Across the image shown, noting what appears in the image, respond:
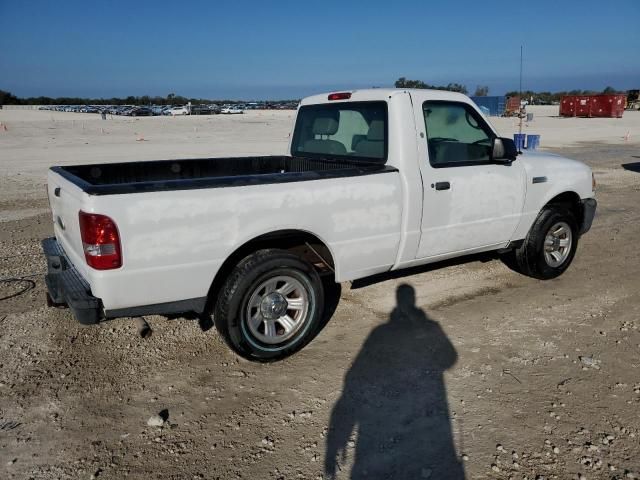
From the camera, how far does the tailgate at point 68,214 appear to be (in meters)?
3.48

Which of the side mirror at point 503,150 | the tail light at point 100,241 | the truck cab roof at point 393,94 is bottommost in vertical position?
the tail light at point 100,241

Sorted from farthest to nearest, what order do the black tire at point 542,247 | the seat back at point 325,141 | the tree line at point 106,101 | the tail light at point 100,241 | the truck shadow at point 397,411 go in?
the tree line at point 106,101 < the black tire at point 542,247 < the seat back at point 325,141 < the tail light at point 100,241 < the truck shadow at point 397,411

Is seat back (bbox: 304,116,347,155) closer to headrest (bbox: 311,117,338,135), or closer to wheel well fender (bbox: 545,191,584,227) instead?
headrest (bbox: 311,117,338,135)

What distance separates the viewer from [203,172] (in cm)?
564

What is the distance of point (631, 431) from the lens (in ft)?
10.4

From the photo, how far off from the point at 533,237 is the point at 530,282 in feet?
1.88

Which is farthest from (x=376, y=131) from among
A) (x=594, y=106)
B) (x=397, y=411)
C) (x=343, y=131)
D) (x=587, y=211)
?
(x=594, y=106)

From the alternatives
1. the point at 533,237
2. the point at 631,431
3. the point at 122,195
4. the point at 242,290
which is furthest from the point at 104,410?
the point at 533,237

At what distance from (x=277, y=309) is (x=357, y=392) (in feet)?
2.83

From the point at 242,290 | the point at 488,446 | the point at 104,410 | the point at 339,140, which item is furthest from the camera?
the point at 339,140

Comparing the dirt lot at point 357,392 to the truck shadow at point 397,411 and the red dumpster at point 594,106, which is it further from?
the red dumpster at point 594,106

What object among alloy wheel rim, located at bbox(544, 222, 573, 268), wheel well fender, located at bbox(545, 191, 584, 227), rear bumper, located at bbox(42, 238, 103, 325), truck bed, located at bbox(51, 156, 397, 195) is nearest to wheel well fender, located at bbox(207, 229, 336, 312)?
truck bed, located at bbox(51, 156, 397, 195)

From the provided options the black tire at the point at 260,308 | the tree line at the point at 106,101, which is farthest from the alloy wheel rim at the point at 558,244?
the tree line at the point at 106,101

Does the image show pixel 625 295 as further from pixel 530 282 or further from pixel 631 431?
pixel 631 431
